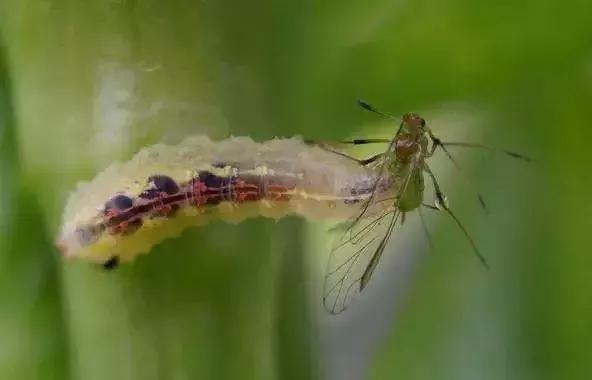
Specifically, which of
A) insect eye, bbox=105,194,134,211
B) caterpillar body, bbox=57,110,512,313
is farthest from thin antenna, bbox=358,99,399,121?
insect eye, bbox=105,194,134,211

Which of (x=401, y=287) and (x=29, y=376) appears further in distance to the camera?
(x=401, y=287)

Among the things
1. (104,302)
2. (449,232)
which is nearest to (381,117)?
(449,232)

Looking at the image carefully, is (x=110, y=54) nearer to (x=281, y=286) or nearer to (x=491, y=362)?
(x=281, y=286)

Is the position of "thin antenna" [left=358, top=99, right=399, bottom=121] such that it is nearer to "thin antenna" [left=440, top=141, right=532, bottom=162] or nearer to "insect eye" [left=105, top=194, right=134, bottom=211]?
"thin antenna" [left=440, top=141, right=532, bottom=162]

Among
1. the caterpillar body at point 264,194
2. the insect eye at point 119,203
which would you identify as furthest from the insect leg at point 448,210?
the insect eye at point 119,203

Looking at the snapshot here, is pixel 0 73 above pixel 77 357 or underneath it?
above

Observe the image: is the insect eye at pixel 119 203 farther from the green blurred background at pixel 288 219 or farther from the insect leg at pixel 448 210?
the insect leg at pixel 448 210

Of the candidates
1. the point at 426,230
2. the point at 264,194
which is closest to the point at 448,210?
the point at 426,230
